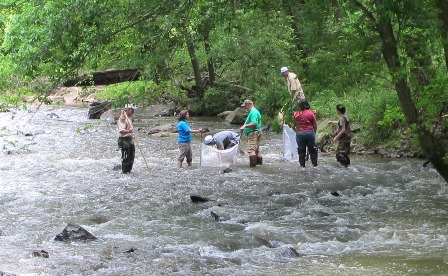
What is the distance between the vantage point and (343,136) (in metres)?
15.4

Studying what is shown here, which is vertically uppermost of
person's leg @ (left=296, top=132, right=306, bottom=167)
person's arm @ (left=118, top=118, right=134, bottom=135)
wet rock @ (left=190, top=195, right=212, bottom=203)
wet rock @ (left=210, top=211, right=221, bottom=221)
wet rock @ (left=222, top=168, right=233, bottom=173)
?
person's arm @ (left=118, top=118, right=134, bottom=135)

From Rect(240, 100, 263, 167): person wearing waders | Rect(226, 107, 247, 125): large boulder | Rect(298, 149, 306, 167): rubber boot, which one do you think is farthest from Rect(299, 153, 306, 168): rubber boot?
Rect(226, 107, 247, 125): large boulder

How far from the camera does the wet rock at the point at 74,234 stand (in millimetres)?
9609

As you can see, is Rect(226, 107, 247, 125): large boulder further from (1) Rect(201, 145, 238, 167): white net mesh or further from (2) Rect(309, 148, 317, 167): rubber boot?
(2) Rect(309, 148, 317, 167): rubber boot

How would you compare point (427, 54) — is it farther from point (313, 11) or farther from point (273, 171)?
point (273, 171)

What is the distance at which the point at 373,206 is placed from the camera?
468 inches

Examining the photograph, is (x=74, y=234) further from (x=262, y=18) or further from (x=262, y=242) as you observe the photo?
(x=262, y=18)

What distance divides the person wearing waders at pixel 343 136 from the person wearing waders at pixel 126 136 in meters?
4.51

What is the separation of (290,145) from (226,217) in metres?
5.96

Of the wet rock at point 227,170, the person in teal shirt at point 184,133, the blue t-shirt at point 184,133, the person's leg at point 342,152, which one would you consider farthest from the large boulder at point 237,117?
the person's leg at point 342,152

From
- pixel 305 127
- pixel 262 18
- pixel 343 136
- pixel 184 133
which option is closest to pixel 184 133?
pixel 184 133

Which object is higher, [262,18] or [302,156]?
[262,18]

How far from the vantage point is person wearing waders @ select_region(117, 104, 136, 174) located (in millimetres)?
14742

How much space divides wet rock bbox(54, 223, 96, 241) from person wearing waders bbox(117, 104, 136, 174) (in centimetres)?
509
